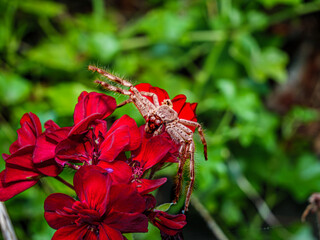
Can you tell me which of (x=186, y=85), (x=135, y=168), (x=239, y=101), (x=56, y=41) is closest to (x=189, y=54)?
(x=186, y=85)

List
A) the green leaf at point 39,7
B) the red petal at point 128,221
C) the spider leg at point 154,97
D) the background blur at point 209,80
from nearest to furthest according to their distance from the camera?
the red petal at point 128,221 → the spider leg at point 154,97 → the background blur at point 209,80 → the green leaf at point 39,7

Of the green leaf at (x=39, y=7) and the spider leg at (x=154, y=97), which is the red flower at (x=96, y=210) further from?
the green leaf at (x=39, y=7)

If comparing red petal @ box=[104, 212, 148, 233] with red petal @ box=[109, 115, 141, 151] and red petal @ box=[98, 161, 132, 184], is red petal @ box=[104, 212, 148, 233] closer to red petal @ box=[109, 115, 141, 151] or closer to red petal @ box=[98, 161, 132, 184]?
red petal @ box=[98, 161, 132, 184]

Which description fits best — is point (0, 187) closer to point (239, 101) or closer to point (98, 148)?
point (98, 148)

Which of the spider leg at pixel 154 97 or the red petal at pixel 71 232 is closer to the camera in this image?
the red petal at pixel 71 232

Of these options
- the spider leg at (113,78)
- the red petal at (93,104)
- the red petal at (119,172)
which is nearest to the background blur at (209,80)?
the spider leg at (113,78)

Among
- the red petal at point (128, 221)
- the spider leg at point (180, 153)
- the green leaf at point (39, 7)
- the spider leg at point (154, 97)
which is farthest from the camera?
the green leaf at point (39, 7)

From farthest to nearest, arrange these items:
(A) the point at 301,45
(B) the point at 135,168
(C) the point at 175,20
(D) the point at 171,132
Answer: (A) the point at 301,45
(C) the point at 175,20
(D) the point at 171,132
(B) the point at 135,168

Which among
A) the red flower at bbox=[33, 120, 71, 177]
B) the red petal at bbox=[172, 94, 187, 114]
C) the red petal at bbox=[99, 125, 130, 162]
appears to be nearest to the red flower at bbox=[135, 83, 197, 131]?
the red petal at bbox=[172, 94, 187, 114]
